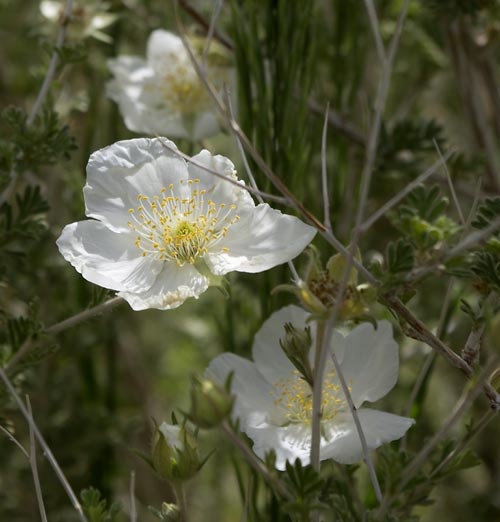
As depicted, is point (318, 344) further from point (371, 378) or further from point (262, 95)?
point (262, 95)

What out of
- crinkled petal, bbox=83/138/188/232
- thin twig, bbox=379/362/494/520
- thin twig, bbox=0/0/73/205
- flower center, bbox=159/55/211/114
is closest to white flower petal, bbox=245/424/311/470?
thin twig, bbox=379/362/494/520

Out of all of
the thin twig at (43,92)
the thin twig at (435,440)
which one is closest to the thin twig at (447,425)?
the thin twig at (435,440)

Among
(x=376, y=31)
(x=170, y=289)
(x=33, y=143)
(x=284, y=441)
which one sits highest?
(x=376, y=31)

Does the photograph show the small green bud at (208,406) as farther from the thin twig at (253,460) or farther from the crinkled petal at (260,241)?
the crinkled petal at (260,241)

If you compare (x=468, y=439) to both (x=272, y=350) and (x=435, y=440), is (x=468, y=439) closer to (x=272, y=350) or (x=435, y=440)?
(x=435, y=440)

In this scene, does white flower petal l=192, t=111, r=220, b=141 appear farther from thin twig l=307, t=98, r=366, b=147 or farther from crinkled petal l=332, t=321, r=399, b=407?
crinkled petal l=332, t=321, r=399, b=407

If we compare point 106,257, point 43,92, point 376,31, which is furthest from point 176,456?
point 43,92
